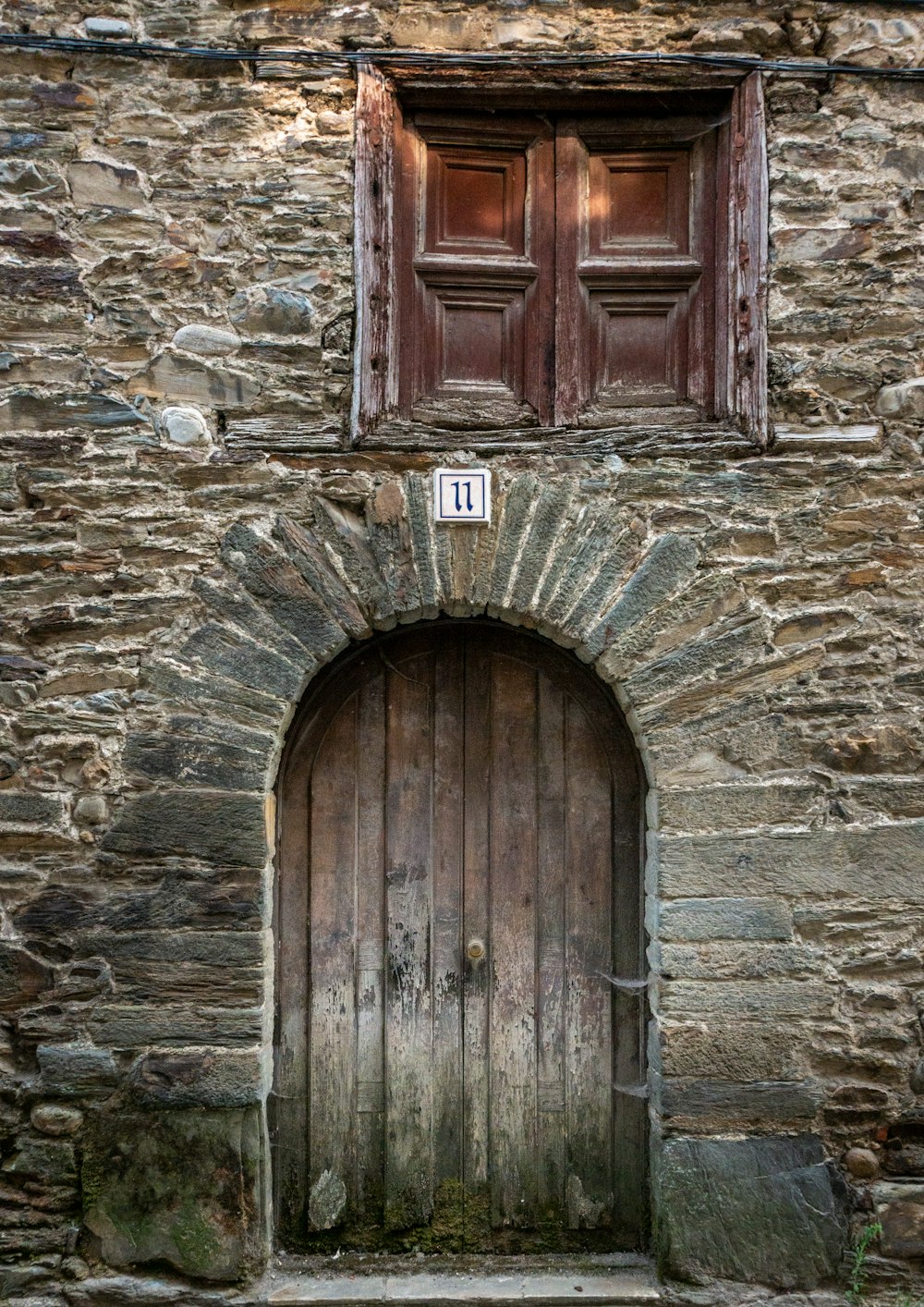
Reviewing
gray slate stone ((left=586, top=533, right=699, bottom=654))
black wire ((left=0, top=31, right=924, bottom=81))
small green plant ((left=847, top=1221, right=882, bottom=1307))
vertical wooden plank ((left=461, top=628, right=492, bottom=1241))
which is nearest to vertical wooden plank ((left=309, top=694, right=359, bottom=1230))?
vertical wooden plank ((left=461, top=628, right=492, bottom=1241))

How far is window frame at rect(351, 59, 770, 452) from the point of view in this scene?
300 cm

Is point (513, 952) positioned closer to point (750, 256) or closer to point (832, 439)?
point (832, 439)

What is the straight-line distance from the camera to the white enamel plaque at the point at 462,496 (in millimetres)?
2953

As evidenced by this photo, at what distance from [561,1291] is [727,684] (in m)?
1.85

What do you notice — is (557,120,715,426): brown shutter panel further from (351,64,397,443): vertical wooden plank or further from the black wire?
(351,64,397,443): vertical wooden plank

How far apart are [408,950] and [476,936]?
222 millimetres

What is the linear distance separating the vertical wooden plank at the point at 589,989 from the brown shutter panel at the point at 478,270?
1.24 meters

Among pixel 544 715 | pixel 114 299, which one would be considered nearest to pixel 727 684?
pixel 544 715

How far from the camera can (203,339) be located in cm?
300

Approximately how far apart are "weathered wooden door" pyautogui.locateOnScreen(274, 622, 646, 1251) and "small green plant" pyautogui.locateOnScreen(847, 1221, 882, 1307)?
64cm

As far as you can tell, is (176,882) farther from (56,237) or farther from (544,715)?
(56,237)

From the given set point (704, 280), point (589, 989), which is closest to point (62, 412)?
point (704, 280)

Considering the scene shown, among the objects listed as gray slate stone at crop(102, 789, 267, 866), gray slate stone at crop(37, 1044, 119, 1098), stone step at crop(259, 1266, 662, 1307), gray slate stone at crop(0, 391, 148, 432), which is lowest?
stone step at crop(259, 1266, 662, 1307)

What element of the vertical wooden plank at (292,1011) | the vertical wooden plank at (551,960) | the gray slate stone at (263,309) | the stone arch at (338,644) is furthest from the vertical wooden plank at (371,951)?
the gray slate stone at (263,309)
